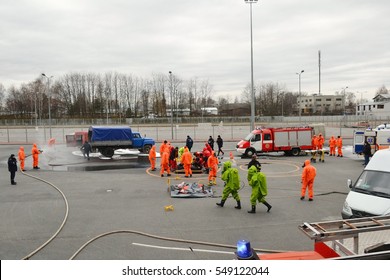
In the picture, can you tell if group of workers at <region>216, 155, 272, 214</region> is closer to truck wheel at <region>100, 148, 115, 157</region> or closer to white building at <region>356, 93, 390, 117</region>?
truck wheel at <region>100, 148, 115, 157</region>

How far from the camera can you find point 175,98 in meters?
111

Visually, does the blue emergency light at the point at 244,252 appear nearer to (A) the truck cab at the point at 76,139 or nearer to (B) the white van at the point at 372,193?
(B) the white van at the point at 372,193

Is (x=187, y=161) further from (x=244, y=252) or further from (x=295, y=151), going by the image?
(x=244, y=252)

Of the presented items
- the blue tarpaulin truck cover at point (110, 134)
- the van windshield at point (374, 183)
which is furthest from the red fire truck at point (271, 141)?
the van windshield at point (374, 183)

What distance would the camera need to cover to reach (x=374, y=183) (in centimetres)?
875

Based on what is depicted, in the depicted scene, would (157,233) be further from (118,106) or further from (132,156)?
(118,106)

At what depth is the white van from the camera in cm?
Answer: 784

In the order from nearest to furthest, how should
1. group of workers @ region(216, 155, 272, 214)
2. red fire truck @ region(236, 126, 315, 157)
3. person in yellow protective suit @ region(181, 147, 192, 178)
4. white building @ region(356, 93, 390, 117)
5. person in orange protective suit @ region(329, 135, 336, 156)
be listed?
group of workers @ region(216, 155, 272, 214)
person in yellow protective suit @ region(181, 147, 192, 178)
person in orange protective suit @ region(329, 135, 336, 156)
red fire truck @ region(236, 126, 315, 157)
white building @ region(356, 93, 390, 117)

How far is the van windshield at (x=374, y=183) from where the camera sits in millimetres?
8334

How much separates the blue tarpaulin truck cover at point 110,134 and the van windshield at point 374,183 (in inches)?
787

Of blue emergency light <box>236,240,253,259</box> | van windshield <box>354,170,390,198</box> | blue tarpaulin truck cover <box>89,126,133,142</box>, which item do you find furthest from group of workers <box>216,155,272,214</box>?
blue tarpaulin truck cover <box>89,126,133,142</box>

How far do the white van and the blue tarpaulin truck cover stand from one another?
65.5 feet

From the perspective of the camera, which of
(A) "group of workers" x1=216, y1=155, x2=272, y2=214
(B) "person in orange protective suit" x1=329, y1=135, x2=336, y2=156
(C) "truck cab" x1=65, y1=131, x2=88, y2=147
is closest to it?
(A) "group of workers" x1=216, y1=155, x2=272, y2=214
